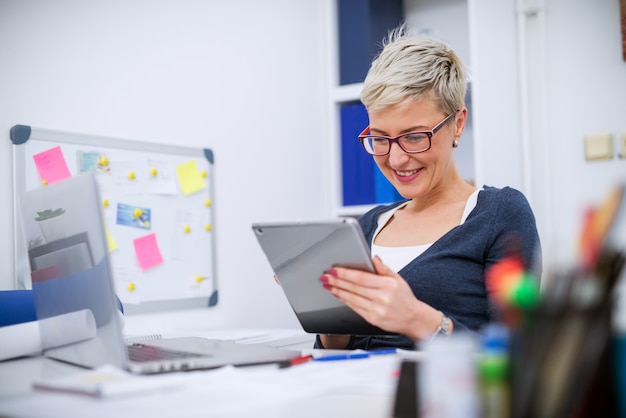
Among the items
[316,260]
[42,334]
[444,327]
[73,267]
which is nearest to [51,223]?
[73,267]

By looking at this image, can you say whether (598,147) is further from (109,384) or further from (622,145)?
(109,384)

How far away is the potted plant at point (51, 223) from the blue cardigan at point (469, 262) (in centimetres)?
60

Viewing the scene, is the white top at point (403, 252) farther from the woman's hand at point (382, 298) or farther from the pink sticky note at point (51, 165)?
the pink sticky note at point (51, 165)

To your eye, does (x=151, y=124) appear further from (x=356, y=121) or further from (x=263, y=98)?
(x=356, y=121)

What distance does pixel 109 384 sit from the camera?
2.38 ft

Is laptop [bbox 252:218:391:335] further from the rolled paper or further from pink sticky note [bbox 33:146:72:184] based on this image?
pink sticky note [bbox 33:146:72:184]

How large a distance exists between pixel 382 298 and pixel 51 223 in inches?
21.9

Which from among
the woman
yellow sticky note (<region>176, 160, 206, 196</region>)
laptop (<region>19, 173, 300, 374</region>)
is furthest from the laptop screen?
yellow sticky note (<region>176, 160, 206, 196</region>)

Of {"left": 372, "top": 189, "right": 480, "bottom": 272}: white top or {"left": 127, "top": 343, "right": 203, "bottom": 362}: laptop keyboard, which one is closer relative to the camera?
{"left": 127, "top": 343, "right": 203, "bottom": 362}: laptop keyboard

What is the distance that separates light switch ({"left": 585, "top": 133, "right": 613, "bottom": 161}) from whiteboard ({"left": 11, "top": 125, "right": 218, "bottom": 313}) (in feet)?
4.19

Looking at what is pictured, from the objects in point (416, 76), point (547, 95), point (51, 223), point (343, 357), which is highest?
point (547, 95)

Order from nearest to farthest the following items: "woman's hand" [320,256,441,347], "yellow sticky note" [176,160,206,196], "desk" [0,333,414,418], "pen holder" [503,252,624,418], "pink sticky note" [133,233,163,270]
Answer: "pen holder" [503,252,624,418]
"desk" [0,333,414,418]
"woman's hand" [320,256,441,347]
"pink sticky note" [133,233,163,270]
"yellow sticky note" [176,160,206,196]

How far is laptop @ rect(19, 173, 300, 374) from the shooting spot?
92 centimetres

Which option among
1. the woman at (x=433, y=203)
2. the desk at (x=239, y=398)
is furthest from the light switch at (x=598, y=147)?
the desk at (x=239, y=398)
